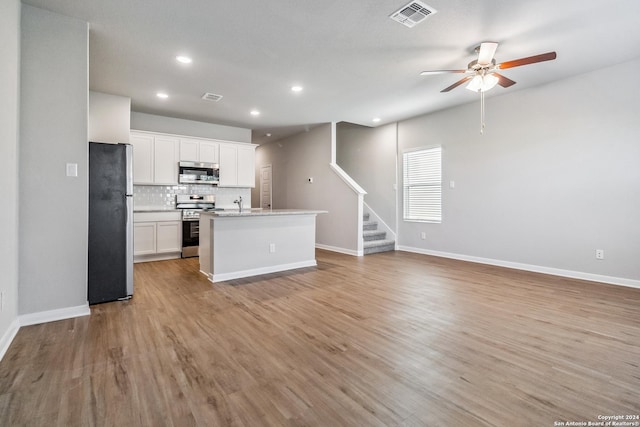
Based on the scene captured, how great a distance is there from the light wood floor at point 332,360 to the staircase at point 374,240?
2764mm

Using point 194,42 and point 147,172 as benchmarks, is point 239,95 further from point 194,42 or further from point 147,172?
point 147,172

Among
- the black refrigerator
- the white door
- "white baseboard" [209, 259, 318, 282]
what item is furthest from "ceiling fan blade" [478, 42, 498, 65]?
the white door

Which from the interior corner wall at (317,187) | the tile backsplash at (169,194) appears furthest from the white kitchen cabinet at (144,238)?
the interior corner wall at (317,187)

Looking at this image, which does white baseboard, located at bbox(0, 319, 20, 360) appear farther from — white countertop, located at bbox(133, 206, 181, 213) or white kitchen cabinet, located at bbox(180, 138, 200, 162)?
white kitchen cabinet, located at bbox(180, 138, 200, 162)

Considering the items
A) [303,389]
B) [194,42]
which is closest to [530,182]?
[303,389]

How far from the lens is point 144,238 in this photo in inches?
219

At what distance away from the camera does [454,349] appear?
225 cm

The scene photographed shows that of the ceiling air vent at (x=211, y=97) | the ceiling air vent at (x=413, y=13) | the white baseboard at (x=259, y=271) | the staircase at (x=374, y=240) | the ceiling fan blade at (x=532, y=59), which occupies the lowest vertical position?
the white baseboard at (x=259, y=271)

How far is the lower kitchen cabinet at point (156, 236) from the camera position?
5500mm

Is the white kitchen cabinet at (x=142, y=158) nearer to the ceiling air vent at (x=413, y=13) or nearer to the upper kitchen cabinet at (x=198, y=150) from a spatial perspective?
the upper kitchen cabinet at (x=198, y=150)

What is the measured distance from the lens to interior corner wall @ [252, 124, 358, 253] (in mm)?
6422

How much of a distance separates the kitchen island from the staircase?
1716 mm

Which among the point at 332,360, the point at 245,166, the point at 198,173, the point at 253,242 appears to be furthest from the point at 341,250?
the point at 332,360

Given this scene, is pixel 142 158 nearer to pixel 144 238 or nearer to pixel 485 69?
pixel 144 238
